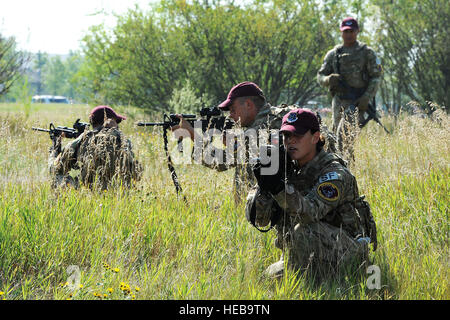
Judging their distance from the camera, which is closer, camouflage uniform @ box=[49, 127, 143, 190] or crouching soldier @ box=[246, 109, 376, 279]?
crouching soldier @ box=[246, 109, 376, 279]

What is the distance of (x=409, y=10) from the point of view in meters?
11.5

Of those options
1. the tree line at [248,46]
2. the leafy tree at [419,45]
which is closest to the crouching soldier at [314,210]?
the tree line at [248,46]

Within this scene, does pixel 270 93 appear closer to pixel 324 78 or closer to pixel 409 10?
pixel 409 10

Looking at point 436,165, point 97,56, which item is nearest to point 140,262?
point 436,165

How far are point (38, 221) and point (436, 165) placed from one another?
3479 millimetres

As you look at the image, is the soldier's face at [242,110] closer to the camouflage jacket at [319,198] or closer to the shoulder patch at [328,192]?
the camouflage jacket at [319,198]

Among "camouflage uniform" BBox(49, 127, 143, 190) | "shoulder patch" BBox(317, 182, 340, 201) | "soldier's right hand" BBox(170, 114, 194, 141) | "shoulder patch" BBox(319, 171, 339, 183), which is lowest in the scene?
"shoulder patch" BBox(317, 182, 340, 201)

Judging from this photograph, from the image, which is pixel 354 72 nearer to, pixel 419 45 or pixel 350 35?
pixel 350 35

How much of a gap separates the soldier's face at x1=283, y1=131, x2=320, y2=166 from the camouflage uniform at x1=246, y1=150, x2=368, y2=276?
50 millimetres

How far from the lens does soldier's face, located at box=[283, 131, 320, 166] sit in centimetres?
306

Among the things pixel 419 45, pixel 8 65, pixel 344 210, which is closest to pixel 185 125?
pixel 344 210

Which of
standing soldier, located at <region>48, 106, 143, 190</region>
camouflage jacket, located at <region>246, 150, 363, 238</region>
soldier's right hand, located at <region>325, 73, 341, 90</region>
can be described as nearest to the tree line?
soldier's right hand, located at <region>325, 73, 341, 90</region>

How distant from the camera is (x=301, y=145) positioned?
3.07 metres

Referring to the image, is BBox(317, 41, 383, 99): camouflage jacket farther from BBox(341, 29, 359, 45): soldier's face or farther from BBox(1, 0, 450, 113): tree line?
BBox(1, 0, 450, 113): tree line
